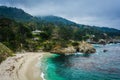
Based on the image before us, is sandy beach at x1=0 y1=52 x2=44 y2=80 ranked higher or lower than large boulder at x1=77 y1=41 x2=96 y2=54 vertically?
lower

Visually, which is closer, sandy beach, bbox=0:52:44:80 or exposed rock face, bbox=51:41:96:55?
sandy beach, bbox=0:52:44:80

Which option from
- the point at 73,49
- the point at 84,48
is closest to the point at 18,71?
the point at 73,49

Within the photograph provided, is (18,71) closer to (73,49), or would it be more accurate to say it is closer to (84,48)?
(73,49)

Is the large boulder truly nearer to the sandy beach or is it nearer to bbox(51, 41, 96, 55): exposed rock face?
bbox(51, 41, 96, 55): exposed rock face

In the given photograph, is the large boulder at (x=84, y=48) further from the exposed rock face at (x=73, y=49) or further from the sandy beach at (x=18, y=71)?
the sandy beach at (x=18, y=71)

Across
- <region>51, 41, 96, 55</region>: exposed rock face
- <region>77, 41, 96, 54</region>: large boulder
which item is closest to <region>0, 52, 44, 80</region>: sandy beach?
<region>51, 41, 96, 55</region>: exposed rock face

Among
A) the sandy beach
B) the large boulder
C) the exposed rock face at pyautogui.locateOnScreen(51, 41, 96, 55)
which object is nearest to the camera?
the sandy beach

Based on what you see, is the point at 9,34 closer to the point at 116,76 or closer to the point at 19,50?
the point at 19,50

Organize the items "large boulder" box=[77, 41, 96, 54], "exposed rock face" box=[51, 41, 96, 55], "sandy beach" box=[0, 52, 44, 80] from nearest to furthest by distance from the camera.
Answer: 1. "sandy beach" box=[0, 52, 44, 80]
2. "exposed rock face" box=[51, 41, 96, 55]
3. "large boulder" box=[77, 41, 96, 54]

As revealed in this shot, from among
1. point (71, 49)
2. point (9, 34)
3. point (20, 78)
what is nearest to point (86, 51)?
point (71, 49)

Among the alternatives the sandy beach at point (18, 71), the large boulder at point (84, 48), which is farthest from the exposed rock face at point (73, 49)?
the sandy beach at point (18, 71)

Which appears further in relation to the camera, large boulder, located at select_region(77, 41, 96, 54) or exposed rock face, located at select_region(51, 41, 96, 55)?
large boulder, located at select_region(77, 41, 96, 54)
